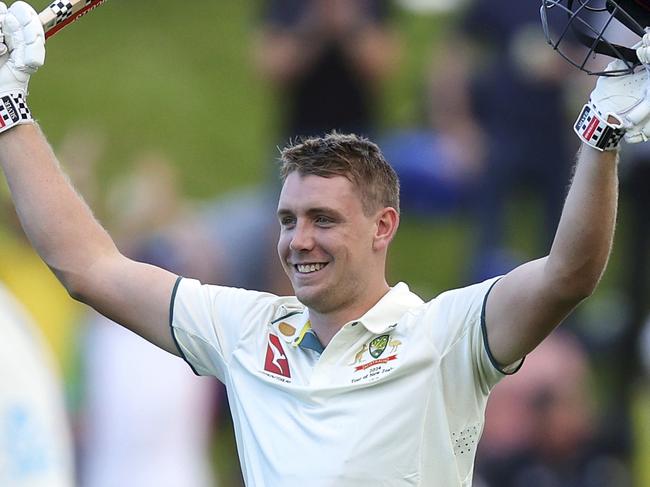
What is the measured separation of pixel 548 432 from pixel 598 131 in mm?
5604

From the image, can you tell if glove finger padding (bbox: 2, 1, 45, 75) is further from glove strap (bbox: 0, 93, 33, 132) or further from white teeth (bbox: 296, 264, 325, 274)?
white teeth (bbox: 296, 264, 325, 274)

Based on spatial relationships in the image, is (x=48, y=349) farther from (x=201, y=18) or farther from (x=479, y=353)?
(x=479, y=353)

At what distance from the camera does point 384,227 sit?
4039mm

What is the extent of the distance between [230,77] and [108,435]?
2828 millimetres

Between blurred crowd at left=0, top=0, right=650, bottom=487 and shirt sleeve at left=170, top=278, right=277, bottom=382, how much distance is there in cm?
428

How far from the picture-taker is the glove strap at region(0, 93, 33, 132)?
3840mm

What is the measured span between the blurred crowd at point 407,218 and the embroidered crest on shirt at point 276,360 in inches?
175

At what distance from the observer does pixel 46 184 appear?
391 centimetres

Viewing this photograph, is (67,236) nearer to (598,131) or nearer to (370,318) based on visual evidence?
(370,318)

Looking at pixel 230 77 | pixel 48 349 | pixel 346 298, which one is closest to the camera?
pixel 346 298

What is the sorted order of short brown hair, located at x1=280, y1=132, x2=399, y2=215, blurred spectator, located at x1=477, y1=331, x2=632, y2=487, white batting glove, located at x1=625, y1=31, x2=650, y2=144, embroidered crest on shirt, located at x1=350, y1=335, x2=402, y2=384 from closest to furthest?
white batting glove, located at x1=625, y1=31, x2=650, y2=144, embroidered crest on shirt, located at x1=350, y1=335, x2=402, y2=384, short brown hair, located at x1=280, y1=132, x2=399, y2=215, blurred spectator, located at x1=477, y1=331, x2=632, y2=487

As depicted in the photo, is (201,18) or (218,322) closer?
(218,322)

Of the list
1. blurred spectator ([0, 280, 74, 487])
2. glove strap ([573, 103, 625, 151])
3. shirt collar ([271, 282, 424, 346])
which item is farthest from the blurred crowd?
glove strap ([573, 103, 625, 151])

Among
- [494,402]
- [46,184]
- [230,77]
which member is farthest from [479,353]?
[230,77]
